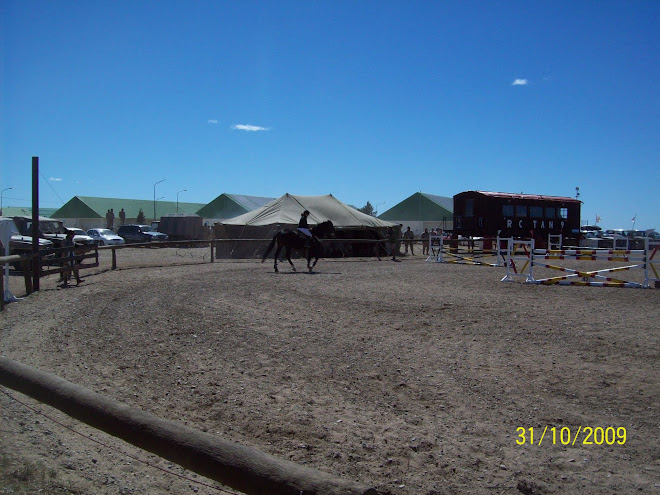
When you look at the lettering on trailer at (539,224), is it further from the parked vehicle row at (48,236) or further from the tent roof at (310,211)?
the parked vehicle row at (48,236)

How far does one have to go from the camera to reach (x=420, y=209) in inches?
2584

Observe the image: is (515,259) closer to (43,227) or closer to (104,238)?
(43,227)

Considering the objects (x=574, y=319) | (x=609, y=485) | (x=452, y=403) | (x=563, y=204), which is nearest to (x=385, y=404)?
(x=452, y=403)

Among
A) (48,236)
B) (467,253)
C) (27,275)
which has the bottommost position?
(27,275)

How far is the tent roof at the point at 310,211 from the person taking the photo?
29047 millimetres

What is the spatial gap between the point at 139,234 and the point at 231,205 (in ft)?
56.6

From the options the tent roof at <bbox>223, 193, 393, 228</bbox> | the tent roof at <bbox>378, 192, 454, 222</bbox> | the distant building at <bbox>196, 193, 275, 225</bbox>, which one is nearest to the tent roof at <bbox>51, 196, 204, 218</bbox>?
the distant building at <bbox>196, 193, 275, 225</bbox>

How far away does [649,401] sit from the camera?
554 centimetres

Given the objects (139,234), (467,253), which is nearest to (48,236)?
(467,253)

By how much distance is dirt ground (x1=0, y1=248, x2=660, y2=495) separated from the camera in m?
4.17
